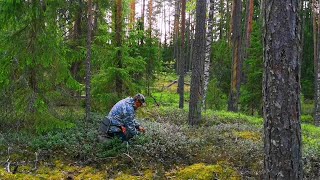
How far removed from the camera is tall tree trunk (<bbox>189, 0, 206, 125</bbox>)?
436 inches

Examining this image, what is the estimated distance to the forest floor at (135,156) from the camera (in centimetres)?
713

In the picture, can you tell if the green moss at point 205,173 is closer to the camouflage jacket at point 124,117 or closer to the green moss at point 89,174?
the green moss at point 89,174

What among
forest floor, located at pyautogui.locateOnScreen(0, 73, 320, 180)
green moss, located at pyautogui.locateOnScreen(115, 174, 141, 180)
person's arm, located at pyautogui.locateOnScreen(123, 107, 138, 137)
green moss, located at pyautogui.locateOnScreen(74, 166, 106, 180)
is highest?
person's arm, located at pyautogui.locateOnScreen(123, 107, 138, 137)

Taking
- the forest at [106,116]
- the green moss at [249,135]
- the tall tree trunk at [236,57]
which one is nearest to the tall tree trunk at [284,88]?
the forest at [106,116]

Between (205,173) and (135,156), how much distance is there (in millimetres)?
1771

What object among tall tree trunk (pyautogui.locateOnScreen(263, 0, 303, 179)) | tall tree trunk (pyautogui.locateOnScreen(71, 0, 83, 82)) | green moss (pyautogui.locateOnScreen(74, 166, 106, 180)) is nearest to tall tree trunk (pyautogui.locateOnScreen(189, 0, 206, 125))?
tall tree trunk (pyautogui.locateOnScreen(71, 0, 83, 82))

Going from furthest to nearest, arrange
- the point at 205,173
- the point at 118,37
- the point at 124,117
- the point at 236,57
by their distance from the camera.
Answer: the point at 236,57
the point at 118,37
the point at 124,117
the point at 205,173

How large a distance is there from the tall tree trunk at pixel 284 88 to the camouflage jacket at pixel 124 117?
4644 millimetres

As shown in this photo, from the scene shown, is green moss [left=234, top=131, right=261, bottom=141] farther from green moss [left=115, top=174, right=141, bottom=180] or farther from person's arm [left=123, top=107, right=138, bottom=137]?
green moss [left=115, top=174, right=141, bottom=180]

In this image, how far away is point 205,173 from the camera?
712 cm

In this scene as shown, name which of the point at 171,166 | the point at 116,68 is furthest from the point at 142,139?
the point at 116,68

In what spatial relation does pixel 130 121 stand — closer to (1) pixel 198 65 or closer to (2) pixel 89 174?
(2) pixel 89 174

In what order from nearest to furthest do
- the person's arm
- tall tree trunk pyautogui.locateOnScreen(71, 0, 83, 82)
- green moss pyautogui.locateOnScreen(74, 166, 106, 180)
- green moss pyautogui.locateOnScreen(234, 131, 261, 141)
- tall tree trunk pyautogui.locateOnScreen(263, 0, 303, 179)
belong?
tall tree trunk pyautogui.locateOnScreen(263, 0, 303, 179) → green moss pyautogui.locateOnScreen(74, 166, 106, 180) → the person's arm → green moss pyautogui.locateOnScreen(234, 131, 261, 141) → tall tree trunk pyautogui.locateOnScreen(71, 0, 83, 82)

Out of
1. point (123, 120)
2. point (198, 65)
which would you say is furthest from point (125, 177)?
point (198, 65)
